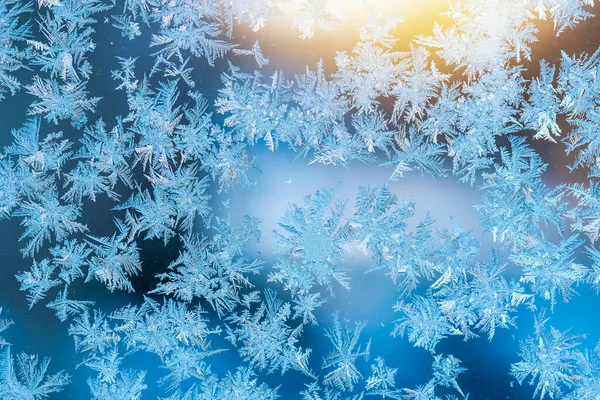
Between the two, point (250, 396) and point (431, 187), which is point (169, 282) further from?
point (431, 187)

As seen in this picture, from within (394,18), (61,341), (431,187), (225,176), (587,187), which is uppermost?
(394,18)

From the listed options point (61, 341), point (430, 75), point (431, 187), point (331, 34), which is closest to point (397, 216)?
point (431, 187)

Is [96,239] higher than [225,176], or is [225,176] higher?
[225,176]

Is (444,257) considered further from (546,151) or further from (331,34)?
(331,34)

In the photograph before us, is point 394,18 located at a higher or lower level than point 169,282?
higher

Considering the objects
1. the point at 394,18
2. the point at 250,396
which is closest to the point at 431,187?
the point at 394,18

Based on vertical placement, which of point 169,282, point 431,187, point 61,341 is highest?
point 431,187
